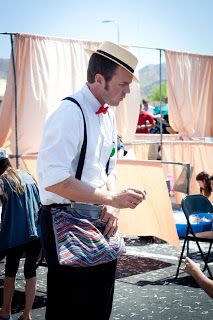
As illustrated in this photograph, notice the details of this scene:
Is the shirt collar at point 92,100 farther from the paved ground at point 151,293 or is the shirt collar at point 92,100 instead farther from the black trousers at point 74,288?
the paved ground at point 151,293

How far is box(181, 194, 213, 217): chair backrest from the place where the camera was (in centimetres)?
648

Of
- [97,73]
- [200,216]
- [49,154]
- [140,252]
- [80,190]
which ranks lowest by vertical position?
[140,252]

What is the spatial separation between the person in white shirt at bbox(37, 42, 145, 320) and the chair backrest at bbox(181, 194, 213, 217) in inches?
151

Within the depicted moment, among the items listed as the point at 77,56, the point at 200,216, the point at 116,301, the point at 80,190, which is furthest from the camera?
the point at 77,56

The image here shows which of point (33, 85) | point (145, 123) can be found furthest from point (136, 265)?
point (145, 123)

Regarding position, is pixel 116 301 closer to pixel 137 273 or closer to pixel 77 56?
pixel 137 273

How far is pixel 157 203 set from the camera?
6328 mm

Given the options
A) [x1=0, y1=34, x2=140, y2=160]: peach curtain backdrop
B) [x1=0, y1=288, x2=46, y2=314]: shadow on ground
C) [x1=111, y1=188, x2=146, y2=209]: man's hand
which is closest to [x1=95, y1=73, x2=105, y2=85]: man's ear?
[x1=111, y1=188, x2=146, y2=209]: man's hand

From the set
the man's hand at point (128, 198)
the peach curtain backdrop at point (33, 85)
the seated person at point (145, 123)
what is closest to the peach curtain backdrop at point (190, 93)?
the peach curtain backdrop at point (33, 85)

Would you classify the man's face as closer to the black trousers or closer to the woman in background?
the black trousers

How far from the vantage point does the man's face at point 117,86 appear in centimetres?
262

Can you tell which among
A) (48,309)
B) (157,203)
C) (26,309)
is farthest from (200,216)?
(48,309)

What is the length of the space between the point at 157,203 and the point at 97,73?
3.85 meters

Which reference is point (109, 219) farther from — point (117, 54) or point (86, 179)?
point (117, 54)
